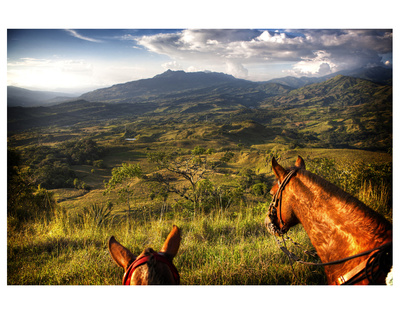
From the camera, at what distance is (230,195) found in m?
7.72

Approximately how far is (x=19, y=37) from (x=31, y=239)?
3.51m

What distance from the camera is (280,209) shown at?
6.38ft

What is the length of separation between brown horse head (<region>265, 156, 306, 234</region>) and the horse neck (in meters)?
0.06

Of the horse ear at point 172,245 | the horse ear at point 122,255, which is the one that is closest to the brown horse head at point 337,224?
the horse ear at point 172,245

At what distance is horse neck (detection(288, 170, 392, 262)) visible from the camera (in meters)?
1.39

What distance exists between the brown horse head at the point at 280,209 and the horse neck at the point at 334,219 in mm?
63

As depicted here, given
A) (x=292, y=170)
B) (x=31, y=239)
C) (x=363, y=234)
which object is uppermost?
(x=292, y=170)

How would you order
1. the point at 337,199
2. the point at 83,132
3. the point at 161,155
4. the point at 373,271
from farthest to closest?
1. the point at 83,132
2. the point at 161,155
3. the point at 337,199
4. the point at 373,271

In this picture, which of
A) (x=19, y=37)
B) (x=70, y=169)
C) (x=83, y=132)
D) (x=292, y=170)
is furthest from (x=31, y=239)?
(x=83, y=132)

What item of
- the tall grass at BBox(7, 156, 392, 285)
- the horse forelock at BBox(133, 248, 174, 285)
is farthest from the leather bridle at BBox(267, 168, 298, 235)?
the horse forelock at BBox(133, 248, 174, 285)

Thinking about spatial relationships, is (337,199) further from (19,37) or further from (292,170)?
(19,37)

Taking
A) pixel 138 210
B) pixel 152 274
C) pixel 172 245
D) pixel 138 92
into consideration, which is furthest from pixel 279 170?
pixel 138 92

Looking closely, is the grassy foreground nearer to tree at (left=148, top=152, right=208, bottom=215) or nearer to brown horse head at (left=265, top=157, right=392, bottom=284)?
brown horse head at (left=265, top=157, right=392, bottom=284)

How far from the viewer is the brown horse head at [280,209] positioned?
1.88 metres
